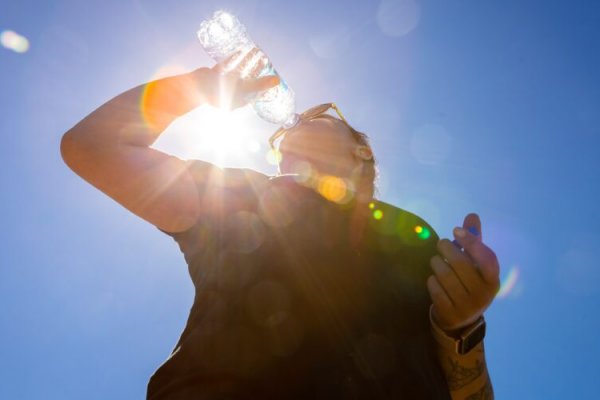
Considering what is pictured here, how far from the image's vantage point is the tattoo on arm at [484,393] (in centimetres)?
233

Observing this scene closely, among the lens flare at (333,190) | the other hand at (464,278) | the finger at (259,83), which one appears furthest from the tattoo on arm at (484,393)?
the finger at (259,83)

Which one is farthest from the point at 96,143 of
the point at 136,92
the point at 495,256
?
the point at 495,256

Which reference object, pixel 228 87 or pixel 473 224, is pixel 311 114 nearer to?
pixel 228 87

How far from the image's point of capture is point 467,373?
7.46 ft

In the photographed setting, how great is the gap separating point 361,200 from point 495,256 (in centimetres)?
91

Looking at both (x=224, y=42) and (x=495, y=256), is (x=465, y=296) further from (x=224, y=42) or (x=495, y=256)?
(x=224, y=42)

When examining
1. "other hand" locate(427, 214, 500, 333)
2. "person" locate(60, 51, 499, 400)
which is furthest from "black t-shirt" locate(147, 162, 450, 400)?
"other hand" locate(427, 214, 500, 333)

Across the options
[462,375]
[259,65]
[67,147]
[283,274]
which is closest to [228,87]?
[67,147]

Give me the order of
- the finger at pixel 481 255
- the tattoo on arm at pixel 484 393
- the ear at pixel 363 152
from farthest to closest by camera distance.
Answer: the ear at pixel 363 152, the tattoo on arm at pixel 484 393, the finger at pixel 481 255

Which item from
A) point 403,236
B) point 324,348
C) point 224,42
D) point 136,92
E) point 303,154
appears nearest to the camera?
point 324,348

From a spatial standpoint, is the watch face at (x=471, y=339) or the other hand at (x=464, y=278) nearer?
the other hand at (x=464, y=278)

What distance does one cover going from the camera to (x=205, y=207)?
7.03ft

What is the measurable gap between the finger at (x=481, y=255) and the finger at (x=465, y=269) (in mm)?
21

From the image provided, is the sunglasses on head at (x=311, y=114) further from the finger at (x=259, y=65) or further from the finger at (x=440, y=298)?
the finger at (x=440, y=298)
